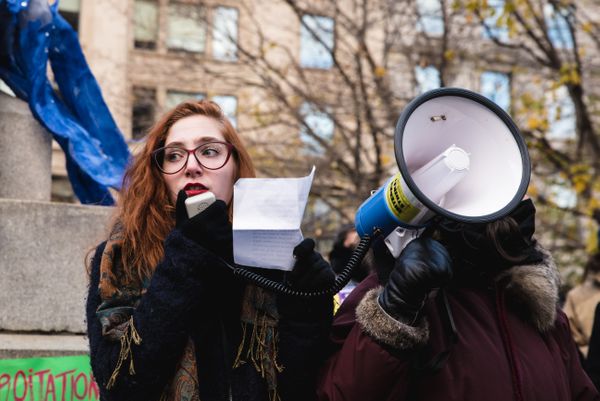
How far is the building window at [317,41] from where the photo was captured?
921 centimetres

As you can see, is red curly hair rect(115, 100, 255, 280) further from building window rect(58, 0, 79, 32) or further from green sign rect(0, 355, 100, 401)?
building window rect(58, 0, 79, 32)

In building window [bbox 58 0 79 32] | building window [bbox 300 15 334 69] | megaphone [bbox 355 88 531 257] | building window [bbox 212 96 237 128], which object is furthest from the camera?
building window [bbox 58 0 79 32]

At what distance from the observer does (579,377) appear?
1978 millimetres

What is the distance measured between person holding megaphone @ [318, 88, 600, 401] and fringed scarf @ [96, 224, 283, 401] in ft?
0.59

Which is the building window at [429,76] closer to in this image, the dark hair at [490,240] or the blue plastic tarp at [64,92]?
the blue plastic tarp at [64,92]

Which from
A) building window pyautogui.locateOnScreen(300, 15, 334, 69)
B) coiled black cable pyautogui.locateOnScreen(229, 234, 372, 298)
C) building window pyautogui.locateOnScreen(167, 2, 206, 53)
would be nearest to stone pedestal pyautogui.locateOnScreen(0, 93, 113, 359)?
coiled black cable pyautogui.locateOnScreen(229, 234, 372, 298)

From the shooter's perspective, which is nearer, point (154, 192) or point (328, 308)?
point (328, 308)

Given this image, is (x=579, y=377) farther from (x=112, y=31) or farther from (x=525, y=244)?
(x=112, y=31)

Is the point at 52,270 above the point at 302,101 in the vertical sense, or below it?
below

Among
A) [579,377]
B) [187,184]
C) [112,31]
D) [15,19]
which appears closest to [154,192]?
[187,184]

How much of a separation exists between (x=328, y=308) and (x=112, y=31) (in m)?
17.6

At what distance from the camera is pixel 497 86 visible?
9.73m

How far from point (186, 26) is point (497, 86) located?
320 inches

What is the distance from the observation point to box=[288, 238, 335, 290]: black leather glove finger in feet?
5.89
